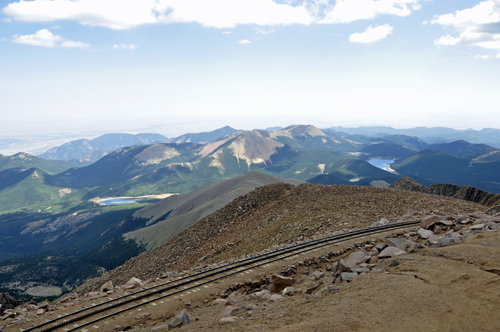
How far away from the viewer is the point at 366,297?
11953 millimetres

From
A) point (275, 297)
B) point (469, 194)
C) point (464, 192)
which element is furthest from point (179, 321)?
point (464, 192)

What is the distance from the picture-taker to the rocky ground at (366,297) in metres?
10.3

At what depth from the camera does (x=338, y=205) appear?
40.5 m

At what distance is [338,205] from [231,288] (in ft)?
82.1

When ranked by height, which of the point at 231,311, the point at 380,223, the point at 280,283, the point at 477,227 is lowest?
the point at 380,223

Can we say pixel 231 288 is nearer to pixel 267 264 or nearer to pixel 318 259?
pixel 267 264

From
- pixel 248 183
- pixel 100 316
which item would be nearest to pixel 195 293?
pixel 100 316

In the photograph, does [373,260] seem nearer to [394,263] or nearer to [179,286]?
[394,263]

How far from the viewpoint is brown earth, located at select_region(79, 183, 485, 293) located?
3466 cm

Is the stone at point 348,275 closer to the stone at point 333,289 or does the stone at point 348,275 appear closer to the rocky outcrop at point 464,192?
the stone at point 333,289

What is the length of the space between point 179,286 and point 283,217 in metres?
22.9

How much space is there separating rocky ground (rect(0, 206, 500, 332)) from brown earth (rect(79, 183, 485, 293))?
1266 centimetres

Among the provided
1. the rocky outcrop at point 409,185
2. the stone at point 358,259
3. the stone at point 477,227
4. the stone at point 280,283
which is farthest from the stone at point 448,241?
the rocky outcrop at point 409,185

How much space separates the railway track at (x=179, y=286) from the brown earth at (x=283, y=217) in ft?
12.7
